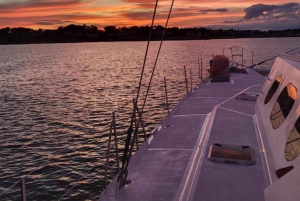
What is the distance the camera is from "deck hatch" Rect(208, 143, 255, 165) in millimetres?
7562

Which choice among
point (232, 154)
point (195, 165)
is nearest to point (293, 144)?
point (232, 154)

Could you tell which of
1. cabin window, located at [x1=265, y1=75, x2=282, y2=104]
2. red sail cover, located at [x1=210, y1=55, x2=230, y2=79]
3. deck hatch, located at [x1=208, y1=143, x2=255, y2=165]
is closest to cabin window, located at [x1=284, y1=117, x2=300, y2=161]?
deck hatch, located at [x1=208, y1=143, x2=255, y2=165]

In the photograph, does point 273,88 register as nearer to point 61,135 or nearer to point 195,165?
point 195,165

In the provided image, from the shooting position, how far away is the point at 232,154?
7816mm

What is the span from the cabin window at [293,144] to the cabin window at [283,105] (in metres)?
1.02

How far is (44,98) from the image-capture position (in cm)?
3850

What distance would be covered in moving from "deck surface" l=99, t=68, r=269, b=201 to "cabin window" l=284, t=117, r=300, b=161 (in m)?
1.11

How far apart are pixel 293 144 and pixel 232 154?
251cm

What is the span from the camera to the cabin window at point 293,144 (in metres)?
5.16

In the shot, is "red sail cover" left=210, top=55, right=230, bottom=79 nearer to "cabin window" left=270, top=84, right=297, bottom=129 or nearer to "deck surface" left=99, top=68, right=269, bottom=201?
"deck surface" left=99, top=68, right=269, bottom=201

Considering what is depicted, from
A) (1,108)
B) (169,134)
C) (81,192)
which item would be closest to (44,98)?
(1,108)

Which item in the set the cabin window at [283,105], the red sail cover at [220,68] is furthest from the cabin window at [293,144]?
the red sail cover at [220,68]

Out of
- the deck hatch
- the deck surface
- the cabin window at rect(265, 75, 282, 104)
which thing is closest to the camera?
the deck surface

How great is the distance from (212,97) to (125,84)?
3454 cm
